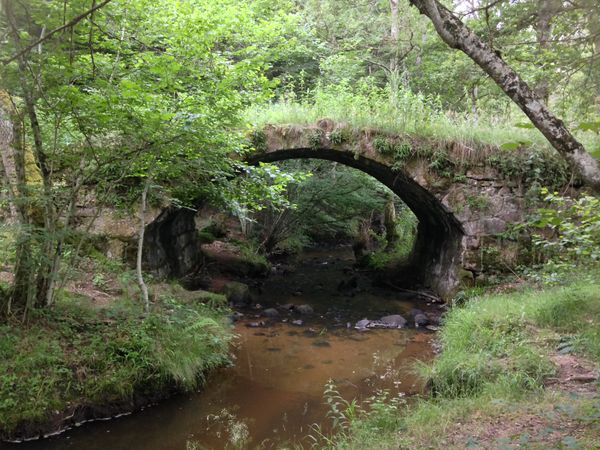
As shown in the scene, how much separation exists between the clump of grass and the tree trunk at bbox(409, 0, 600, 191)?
413cm

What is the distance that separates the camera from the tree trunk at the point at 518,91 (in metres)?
2.22

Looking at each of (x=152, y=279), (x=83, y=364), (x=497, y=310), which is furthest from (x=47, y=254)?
(x=497, y=310)

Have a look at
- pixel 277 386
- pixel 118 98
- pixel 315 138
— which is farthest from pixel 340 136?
pixel 118 98

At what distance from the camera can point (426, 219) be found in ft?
38.1

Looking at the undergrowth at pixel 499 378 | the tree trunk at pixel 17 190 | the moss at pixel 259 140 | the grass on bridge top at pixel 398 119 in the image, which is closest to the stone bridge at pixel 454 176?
the moss at pixel 259 140

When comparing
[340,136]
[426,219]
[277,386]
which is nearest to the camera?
[277,386]

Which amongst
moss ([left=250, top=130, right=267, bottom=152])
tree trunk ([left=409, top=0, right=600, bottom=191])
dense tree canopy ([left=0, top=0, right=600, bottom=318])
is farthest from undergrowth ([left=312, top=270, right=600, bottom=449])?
moss ([left=250, top=130, right=267, bottom=152])

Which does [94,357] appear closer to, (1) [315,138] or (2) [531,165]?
(1) [315,138]

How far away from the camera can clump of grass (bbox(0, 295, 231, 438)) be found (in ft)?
13.7

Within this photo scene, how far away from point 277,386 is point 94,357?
2081mm

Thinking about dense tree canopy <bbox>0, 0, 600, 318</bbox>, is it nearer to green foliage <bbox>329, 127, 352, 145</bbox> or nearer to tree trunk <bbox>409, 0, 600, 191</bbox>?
tree trunk <bbox>409, 0, 600, 191</bbox>

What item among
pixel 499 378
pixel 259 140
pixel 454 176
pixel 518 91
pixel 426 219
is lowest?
pixel 499 378

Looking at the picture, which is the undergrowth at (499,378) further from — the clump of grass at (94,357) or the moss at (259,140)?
the moss at (259,140)

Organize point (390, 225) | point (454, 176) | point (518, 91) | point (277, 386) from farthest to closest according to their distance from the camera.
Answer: point (390, 225), point (454, 176), point (277, 386), point (518, 91)
